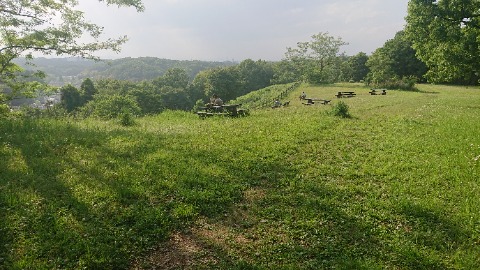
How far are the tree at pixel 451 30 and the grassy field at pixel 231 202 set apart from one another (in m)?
14.1

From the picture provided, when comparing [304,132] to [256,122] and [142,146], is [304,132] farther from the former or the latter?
[142,146]

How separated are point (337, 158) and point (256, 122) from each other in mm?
6859

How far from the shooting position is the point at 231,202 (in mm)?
8102

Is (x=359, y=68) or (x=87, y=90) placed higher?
(x=359, y=68)

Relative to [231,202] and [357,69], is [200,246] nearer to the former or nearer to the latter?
[231,202]

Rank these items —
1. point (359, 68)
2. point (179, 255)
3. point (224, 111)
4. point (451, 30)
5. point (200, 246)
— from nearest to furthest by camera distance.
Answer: point (179, 255) < point (200, 246) < point (224, 111) < point (451, 30) < point (359, 68)

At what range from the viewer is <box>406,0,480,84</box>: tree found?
23.3m

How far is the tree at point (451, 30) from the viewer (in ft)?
76.3

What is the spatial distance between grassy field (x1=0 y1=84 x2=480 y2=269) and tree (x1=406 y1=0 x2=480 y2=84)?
14141 millimetres

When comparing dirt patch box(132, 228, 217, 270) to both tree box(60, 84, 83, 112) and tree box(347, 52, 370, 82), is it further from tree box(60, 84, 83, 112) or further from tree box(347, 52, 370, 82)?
tree box(347, 52, 370, 82)

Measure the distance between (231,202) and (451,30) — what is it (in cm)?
2448

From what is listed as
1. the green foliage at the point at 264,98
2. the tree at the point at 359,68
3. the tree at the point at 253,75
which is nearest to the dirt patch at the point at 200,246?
the green foliage at the point at 264,98

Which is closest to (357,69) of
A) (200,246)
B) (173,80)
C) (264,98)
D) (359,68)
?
(359,68)

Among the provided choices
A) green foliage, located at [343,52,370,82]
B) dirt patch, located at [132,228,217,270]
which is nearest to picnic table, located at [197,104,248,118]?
dirt patch, located at [132,228,217,270]
